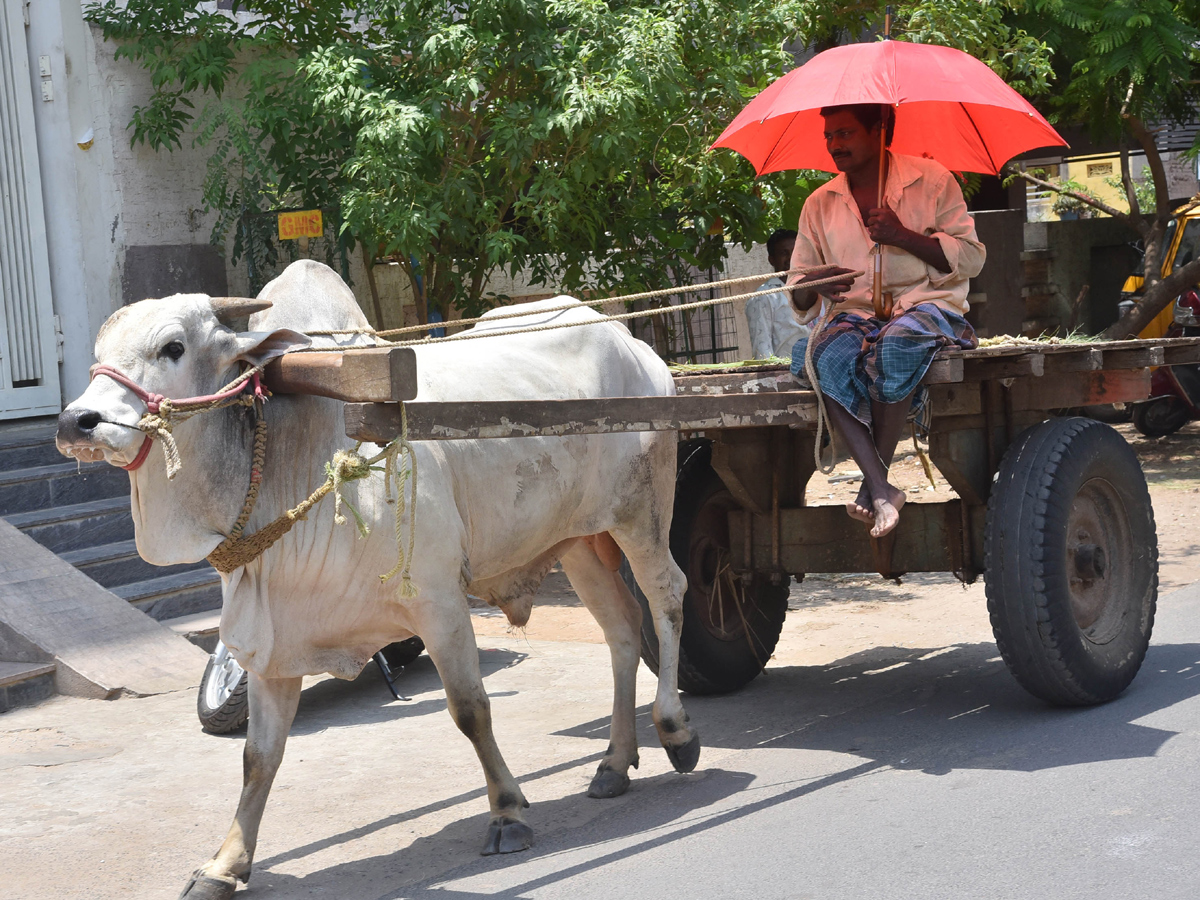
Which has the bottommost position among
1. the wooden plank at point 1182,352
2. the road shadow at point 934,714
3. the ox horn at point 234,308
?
the road shadow at point 934,714

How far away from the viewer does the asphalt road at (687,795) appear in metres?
3.99

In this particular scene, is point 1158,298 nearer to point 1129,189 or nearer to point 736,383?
point 1129,189

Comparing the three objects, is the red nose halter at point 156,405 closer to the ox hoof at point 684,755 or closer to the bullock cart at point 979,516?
the bullock cart at point 979,516

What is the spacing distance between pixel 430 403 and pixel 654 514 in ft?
5.23

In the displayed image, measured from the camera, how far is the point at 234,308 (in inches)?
158

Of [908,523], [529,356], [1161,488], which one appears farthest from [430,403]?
[1161,488]

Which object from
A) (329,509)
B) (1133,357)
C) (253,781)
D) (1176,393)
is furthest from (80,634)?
(1176,393)

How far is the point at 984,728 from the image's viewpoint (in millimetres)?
5262

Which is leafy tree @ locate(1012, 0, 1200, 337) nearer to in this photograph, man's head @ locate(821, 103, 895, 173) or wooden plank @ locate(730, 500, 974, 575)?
man's head @ locate(821, 103, 895, 173)

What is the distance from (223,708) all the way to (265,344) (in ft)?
7.63

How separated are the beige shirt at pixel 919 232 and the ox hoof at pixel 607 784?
2.05 meters

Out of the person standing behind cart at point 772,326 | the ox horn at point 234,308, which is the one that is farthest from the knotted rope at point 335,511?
the person standing behind cart at point 772,326

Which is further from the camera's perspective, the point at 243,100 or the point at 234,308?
the point at 243,100

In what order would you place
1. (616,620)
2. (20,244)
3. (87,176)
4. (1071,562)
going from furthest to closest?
(87,176)
(20,244)
(1071,562)
(616,620)
